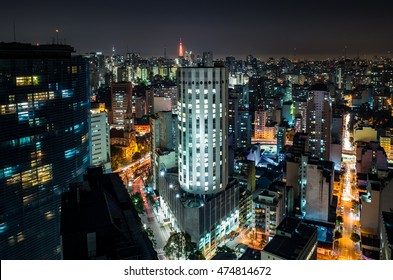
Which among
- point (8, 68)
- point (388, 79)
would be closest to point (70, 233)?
point (8, 68)

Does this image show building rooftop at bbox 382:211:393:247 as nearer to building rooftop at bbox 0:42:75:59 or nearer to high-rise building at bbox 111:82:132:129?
building rooftop at bbox 0:42:75:59

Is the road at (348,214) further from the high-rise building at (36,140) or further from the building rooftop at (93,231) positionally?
the high-rise building at (36,140)

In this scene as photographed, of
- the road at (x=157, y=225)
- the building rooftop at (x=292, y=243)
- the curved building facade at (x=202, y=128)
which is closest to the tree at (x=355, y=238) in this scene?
the building rooftop at (x=292, y=243)

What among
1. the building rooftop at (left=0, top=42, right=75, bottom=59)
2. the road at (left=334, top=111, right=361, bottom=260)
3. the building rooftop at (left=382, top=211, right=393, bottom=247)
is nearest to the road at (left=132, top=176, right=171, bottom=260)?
the road at (left=334, top=111, right=361, bottom=260)

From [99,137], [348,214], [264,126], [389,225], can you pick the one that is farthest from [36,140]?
[264,126]

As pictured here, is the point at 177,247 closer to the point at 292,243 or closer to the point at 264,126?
the point at 292,243

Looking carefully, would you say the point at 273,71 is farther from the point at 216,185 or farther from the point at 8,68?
the point at 8,68
